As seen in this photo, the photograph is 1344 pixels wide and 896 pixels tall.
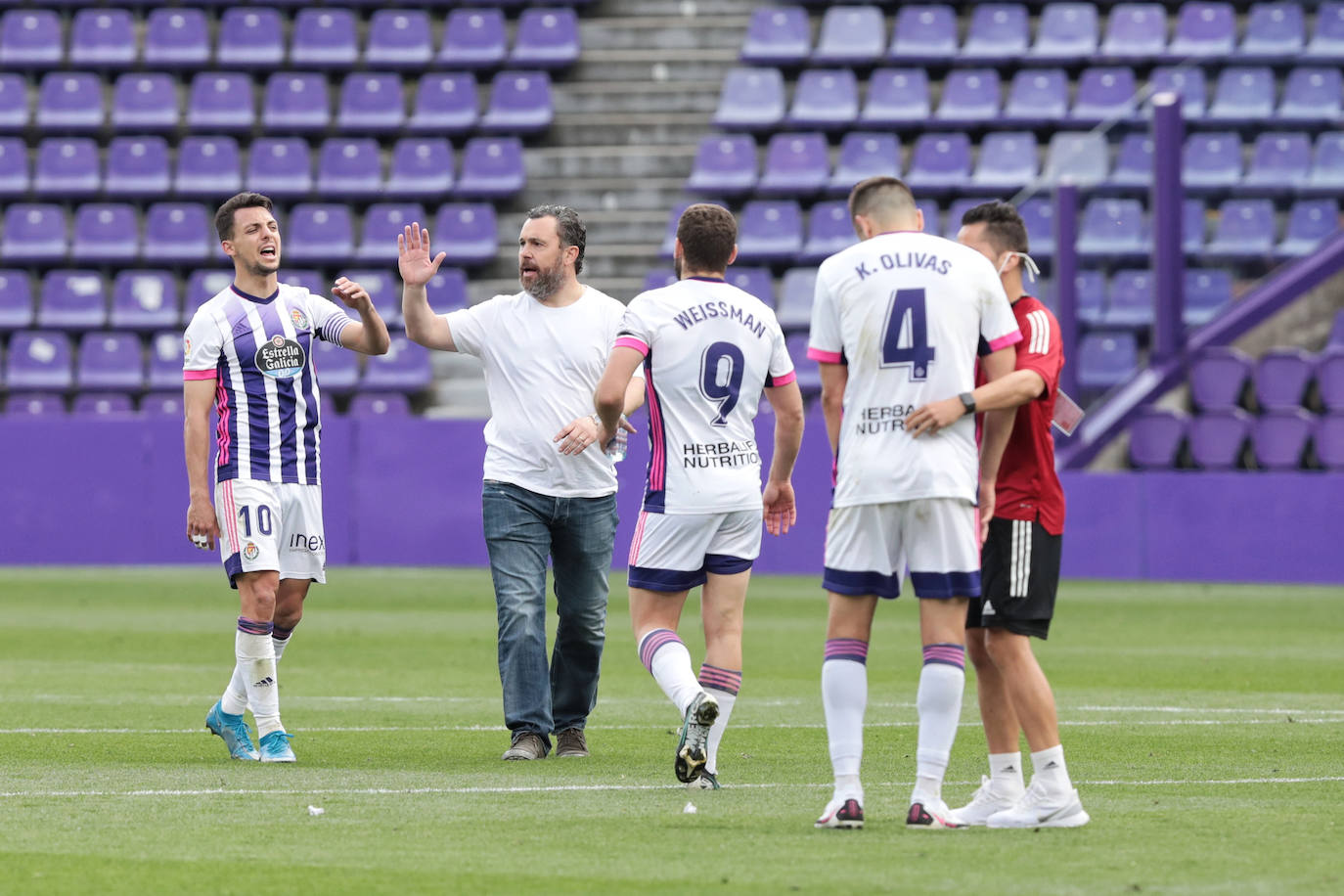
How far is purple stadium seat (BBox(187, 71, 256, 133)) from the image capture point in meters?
26.9

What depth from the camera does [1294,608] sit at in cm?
1714

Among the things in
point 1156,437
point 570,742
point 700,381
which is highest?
point 700,381

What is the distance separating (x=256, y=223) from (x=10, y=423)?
14407 millimetres

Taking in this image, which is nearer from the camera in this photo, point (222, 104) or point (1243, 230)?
point (1243, 230)

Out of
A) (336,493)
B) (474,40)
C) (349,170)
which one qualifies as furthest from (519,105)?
(336,493)

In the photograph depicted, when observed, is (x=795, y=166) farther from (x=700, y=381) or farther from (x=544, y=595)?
(x=700, y=381)

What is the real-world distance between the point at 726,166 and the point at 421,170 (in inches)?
154

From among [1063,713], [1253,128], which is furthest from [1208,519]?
[1063,713]

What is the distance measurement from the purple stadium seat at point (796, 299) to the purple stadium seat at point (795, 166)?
5.26 feet

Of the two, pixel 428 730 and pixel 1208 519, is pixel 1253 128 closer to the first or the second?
pixel 1208 519

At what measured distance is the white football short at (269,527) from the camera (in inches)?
324

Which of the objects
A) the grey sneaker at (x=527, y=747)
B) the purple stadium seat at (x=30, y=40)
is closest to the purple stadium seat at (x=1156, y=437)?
the grey sneaker at (x=527, y=747)

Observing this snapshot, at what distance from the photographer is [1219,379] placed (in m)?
20.8

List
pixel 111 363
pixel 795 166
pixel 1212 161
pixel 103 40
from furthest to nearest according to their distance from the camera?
pixel 103 40 < pixel 795 166 < pixel 111 363 < pixel 1212 161
